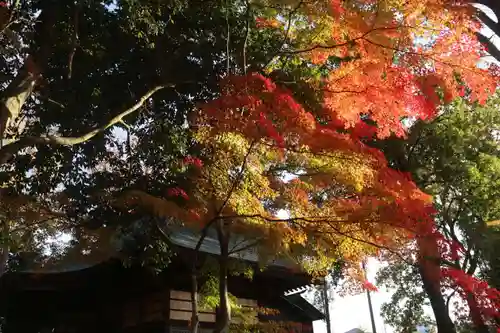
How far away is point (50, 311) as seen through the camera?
10250 millimetres

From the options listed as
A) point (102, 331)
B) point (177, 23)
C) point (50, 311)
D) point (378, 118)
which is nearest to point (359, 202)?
point (378, 118)

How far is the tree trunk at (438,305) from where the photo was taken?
11831 millimetres

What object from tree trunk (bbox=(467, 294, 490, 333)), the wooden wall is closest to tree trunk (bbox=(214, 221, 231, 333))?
the wooden wall

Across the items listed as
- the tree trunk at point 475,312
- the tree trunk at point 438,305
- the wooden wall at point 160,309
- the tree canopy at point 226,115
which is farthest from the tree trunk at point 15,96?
the tree trunk at point 475,312

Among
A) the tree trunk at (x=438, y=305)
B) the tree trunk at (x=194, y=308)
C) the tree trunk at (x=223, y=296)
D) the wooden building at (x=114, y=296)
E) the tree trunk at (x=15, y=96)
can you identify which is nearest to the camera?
the tree trunk at (x=15, y=96)

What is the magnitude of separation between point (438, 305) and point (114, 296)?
29.8 feet

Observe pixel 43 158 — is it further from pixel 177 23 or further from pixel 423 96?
pixel 423 96

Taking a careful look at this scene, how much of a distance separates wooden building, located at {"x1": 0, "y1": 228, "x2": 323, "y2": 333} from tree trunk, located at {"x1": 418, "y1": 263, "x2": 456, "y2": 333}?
4.10 metres

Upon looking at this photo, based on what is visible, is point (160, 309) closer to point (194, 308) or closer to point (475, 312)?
point (194, 308)

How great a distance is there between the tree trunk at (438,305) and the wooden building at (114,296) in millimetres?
4103

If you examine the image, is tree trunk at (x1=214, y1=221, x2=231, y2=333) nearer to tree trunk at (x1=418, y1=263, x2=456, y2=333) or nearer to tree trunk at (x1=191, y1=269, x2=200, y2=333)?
tree trunk at (x1=191, y1=269, x2=200, y2=333)

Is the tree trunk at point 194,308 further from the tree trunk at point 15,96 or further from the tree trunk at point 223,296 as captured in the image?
the tree trunk at point 15,96

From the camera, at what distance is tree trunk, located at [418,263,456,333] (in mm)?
11831

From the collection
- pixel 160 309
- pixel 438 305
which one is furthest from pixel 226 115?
pixel 438 305
